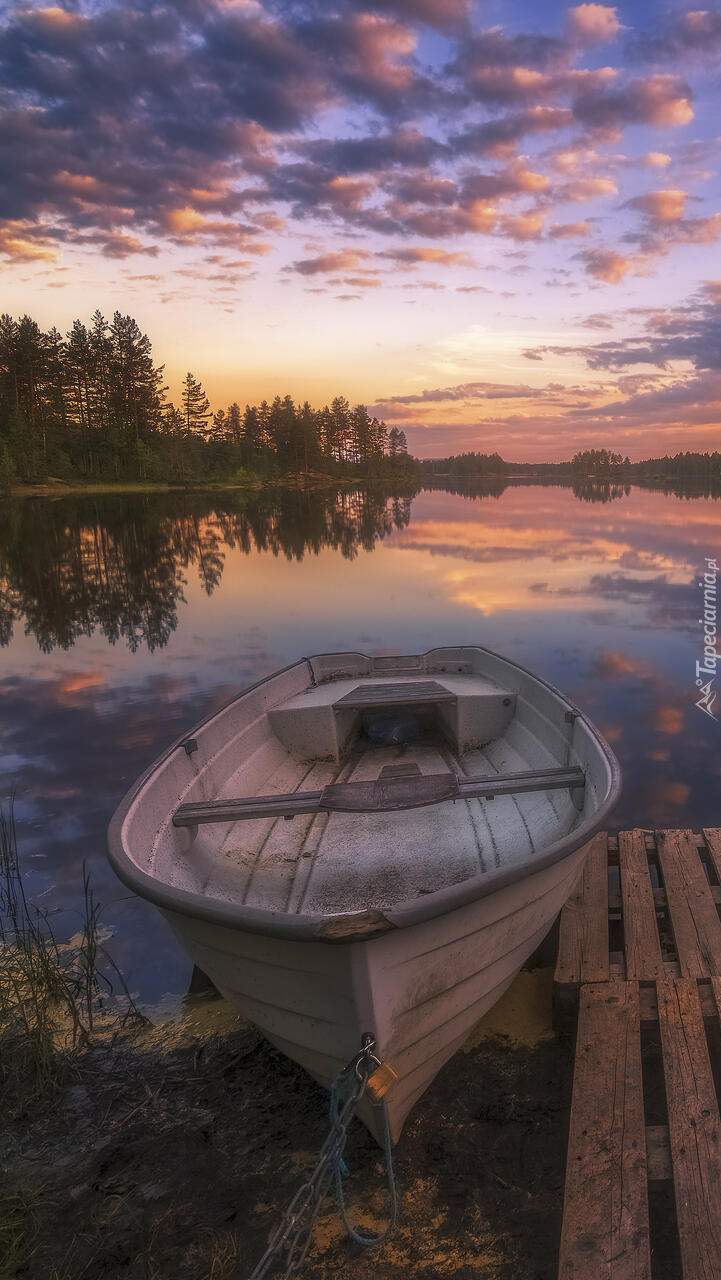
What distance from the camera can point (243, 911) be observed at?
3.21 m

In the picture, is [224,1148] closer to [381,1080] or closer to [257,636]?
[381,1080]

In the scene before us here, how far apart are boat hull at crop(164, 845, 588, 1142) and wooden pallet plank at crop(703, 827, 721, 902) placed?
85.1 inches

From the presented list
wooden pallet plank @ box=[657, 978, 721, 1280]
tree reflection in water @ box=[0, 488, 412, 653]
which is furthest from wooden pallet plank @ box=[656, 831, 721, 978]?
tree reflection in water @ box=[0, 488, 412, 653]

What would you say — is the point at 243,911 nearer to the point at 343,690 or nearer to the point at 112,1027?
the point at 112,1027

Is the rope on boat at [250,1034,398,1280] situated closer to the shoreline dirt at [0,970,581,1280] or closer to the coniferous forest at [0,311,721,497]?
the shoreline dirt at [0,970,581,1280]

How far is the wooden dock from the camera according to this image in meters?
2.97

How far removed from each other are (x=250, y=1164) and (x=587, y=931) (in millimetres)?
2603

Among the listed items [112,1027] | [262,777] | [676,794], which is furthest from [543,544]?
[112,1027]

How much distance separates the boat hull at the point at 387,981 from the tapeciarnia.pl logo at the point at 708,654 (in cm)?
842

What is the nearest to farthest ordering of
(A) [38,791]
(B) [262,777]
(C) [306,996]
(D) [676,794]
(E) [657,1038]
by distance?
1. (C) [306,996]
2. (E) [657,1038]
3. (B) [262,777]
4. (D) [676,794]
5. (A) [38,791]

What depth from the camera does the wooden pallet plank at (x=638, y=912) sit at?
4.54 metres

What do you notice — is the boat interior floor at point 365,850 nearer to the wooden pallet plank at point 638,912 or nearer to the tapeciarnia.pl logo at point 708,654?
the wooden pallet plank at point 638,912

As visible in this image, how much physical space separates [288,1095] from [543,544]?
111 ft

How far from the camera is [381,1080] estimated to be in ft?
10.7
